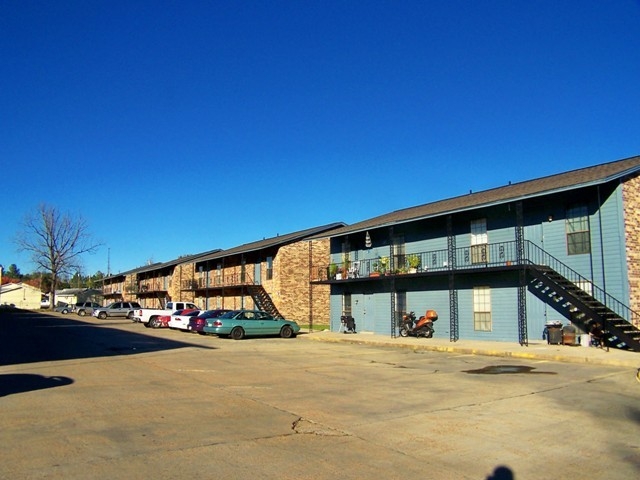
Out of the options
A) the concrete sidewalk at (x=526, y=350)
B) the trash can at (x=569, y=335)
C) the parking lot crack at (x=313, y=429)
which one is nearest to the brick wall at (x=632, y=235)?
the trash can at (x=569, y=335)

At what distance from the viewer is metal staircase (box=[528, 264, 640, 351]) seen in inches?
728

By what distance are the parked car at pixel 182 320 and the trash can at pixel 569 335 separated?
810 inches

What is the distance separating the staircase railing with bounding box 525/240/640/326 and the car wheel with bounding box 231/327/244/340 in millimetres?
13686

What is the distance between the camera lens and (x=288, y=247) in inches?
1524

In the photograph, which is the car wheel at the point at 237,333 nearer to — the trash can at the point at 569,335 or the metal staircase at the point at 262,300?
the metal staircase at the point at 262,300

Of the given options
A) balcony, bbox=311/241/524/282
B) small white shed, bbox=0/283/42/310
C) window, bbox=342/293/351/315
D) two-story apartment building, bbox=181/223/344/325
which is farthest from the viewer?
small white shed, bbox=0/283/42/310

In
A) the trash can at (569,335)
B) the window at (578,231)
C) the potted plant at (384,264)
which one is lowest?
the trash can at (569,335)

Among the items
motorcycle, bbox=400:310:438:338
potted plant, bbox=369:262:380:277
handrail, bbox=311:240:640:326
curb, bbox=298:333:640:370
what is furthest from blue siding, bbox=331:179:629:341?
curb, bbox=298:333:640:370

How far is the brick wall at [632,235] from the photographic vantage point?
19.2 m

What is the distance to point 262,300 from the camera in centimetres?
4091

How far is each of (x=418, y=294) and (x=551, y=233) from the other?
25.6 ft

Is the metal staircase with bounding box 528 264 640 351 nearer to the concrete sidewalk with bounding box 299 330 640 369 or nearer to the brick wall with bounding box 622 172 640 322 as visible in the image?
the concrete sidewalk with bounding box 299 330 640 369

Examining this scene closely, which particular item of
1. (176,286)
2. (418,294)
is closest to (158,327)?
(418,294)

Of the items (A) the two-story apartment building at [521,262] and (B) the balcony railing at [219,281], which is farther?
(B) the balcony railing at [219,281]
